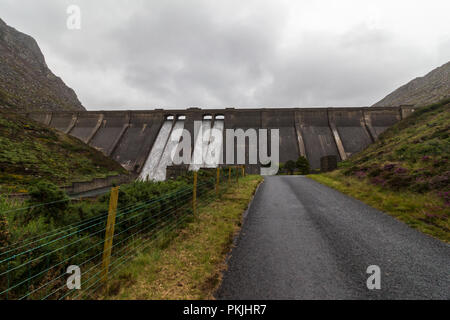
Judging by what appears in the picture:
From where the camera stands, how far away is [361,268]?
3467mm

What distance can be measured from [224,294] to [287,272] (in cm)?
126

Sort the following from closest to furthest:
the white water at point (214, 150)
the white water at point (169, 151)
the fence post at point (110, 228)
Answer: the fence post at point (110, 228), the white water at point (169, 151), the white water at point (214, 150)

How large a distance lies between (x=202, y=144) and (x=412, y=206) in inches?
1308

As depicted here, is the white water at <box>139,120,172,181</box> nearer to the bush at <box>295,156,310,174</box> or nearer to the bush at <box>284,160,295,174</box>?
the bush at <box>284,160,295,174</box>

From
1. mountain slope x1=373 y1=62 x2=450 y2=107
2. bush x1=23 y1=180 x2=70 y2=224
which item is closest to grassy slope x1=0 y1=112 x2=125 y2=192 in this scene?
bush x1=23 y1=180 x2=70 y2=224

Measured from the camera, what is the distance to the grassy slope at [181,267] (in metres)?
2.82

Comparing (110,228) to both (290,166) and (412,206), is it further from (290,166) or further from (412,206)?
(290,166)

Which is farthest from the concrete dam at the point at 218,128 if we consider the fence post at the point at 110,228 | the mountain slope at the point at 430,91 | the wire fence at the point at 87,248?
the fence post at the point at 110,228

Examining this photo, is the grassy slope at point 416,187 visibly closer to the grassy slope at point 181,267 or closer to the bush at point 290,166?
the grassy slope at point 181,267

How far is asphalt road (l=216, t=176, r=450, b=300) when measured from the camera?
2863 mm

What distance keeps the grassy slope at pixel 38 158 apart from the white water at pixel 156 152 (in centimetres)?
1129

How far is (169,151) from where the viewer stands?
117 feet

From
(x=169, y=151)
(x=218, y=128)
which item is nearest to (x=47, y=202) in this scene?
(x=169, y=151)

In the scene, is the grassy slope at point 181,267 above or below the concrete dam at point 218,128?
below
